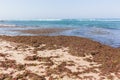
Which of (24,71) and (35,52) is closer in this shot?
(24,71)

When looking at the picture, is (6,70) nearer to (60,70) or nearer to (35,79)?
(35,79)

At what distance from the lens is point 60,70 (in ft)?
45.3

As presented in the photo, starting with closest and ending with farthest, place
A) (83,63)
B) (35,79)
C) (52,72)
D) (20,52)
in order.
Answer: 1. (35,79)
2. (52,72)
3. (83,63)
4. (20,52)

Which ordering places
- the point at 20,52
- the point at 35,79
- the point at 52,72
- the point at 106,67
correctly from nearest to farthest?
the point at 35,79 → the point at 52,72 → the point at 106,67 → the point at 20,52

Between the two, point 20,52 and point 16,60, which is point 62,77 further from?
point 20,52

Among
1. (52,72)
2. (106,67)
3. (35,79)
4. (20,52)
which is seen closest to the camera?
(35,79)

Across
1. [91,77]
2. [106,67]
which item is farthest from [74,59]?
[91,77]

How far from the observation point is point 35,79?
12.0 m

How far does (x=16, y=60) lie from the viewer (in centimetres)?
1583

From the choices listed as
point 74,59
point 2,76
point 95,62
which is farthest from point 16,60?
point 95,62

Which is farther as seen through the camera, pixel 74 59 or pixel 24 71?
pixel 74 59

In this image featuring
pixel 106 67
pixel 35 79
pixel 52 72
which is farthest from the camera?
pixel 106 67

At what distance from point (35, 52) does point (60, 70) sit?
559cm

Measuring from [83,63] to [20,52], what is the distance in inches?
237
